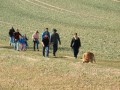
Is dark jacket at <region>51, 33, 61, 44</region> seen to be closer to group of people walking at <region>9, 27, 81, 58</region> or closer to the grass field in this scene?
group of people walking at <region>9, 27, 81, 58</region>

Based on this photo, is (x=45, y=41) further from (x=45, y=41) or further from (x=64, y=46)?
(x=64, y=46)

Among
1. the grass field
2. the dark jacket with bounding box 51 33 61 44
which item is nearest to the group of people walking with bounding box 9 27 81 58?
the dark jacket with bounding box 51 33 61 44

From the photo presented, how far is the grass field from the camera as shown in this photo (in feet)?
85.3

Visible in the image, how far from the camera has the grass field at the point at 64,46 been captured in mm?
26000

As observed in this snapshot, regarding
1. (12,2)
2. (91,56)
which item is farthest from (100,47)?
(12,2)

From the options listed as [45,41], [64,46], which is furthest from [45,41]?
[64,46]

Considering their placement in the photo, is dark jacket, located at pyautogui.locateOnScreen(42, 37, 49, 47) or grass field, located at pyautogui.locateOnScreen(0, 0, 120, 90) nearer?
grass field, located at pyautogui.locateOnScreen(0, 0, 120, 90)

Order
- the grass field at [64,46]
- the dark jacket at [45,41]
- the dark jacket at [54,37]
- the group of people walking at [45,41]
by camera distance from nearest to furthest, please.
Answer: the grass field at [64,46] → the group of people walking at [45,41] → the dark jacket at [45,41] → the dark jacket at [54,37]

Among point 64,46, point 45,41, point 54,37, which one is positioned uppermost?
point 54,37

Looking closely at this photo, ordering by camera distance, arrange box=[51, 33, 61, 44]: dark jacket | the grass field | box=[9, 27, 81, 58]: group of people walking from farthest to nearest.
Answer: box=[51, 33, 61, 44]: dark jacket → box=[9, 27, 81, 58]: group of people walking → the grass field

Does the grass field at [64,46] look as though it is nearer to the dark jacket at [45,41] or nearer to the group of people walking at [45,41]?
the group of people walking at [45,41]

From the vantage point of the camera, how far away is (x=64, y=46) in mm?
46875

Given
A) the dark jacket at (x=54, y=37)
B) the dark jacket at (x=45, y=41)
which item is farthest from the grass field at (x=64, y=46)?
the dark jacket at (x=45, y=41)

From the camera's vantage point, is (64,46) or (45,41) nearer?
(45,41)
